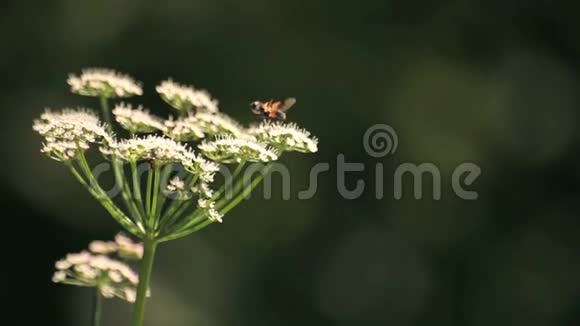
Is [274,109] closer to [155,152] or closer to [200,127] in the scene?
[200,127]

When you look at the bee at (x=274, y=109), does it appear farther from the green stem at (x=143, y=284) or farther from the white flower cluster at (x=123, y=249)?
the green stem at (x=143, y=284)

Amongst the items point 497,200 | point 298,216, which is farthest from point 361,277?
point 497,200

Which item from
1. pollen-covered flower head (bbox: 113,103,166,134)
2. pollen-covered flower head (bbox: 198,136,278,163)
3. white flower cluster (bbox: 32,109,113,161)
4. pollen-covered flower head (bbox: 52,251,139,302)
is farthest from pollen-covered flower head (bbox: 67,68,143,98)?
pollen-covered flower head (bbox: 52,251,139,302)

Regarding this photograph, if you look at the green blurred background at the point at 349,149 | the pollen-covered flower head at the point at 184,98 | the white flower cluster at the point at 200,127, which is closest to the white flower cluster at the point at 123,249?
the white flower cluster at the point at 200,127

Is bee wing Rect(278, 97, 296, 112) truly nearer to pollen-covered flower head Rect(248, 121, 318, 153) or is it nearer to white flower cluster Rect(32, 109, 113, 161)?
pollen-covered flower head Rect(248, 121, 318, 153)

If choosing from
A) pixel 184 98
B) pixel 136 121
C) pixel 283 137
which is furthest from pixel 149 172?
pixel 184 98
